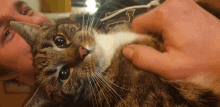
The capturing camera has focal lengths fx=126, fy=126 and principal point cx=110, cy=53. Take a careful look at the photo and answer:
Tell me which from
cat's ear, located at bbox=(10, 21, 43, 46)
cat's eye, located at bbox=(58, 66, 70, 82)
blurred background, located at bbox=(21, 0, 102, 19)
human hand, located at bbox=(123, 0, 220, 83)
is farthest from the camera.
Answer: blurred background, located at bbox=(21, 0, 102, 19)

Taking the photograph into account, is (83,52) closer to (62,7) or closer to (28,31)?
(28,31)

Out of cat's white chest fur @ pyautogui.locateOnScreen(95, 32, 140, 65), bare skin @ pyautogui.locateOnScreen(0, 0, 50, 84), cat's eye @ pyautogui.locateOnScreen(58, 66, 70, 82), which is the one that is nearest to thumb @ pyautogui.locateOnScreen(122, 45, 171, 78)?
cat's white chest fur @ pyautogui.locateOnScreen(95, 32, 140, 65)

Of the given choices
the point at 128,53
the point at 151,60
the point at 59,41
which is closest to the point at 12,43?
the point at 59,41

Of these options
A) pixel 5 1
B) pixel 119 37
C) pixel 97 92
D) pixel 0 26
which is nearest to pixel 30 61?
pixel 0 26

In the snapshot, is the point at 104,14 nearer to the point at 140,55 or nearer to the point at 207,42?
the point at 140,55

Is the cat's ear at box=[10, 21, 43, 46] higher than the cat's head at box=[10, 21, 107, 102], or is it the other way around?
the cat's ear at box=[10, 21, 43, 46]

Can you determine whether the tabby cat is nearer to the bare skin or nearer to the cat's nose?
the cat's nose

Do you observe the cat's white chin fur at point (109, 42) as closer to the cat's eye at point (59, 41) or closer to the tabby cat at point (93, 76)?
the tabby cat at point (93, 76)

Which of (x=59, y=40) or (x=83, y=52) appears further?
(x=59, y=40)
